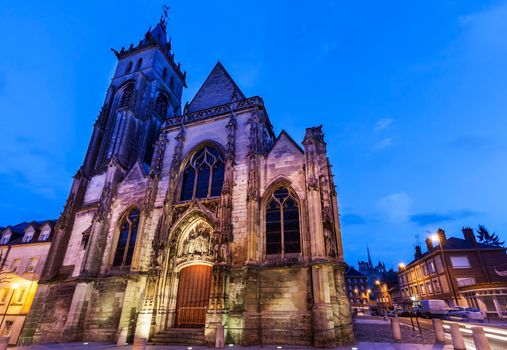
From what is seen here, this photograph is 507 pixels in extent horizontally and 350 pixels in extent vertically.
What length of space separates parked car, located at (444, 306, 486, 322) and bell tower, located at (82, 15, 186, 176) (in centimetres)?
2566

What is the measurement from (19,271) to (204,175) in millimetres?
17140

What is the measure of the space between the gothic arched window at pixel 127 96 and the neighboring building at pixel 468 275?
32.2 metres

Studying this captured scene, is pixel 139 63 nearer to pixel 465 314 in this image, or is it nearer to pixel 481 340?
pixel 481 340

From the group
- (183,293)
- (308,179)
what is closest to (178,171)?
(183,293)

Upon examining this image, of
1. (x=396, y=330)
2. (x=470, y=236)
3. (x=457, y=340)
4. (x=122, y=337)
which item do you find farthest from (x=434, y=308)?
(x=122, y=337)

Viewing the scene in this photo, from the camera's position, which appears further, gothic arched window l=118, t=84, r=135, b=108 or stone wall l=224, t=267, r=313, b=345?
gothic arched window l=118, t=84, r=135, b=108

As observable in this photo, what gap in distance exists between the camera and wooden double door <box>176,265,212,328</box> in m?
12.7

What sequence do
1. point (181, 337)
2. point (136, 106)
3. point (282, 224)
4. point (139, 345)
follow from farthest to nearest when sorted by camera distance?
point (136, 106)
point (282, 224)
point (181, 337)
point (139, 345)

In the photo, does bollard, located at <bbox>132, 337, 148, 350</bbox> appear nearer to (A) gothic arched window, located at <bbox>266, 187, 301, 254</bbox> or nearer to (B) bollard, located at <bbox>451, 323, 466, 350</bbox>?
(A) gothic arched window, located at <bbox>266, 187, 301, 254</bbox>

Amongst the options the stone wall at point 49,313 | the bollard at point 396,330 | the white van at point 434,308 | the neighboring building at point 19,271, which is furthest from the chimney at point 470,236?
the neighboring building at point 19,271

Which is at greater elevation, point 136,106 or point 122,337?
point 136,106

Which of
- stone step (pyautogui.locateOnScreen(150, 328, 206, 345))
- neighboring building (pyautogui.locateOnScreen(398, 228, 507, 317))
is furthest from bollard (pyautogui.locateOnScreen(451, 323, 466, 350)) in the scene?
neighboring building (pyautogui.locateOnScreen(398, 228, 507, 317))

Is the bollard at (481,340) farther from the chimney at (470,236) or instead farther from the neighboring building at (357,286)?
the neighboring building at (357,286)

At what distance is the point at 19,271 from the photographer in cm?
2092
